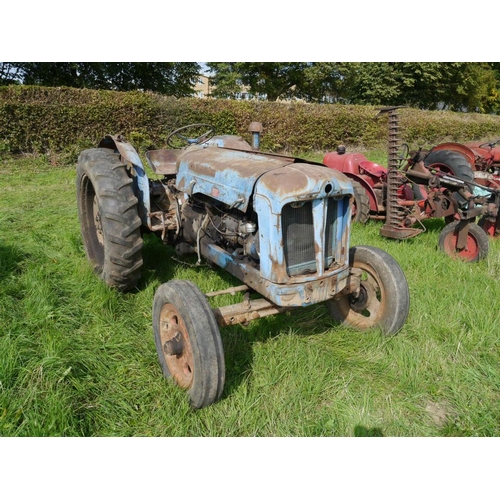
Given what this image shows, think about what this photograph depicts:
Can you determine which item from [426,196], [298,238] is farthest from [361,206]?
[298,238]

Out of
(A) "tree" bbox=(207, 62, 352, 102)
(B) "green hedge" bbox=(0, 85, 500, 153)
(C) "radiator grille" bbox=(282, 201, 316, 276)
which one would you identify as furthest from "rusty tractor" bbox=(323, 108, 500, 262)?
(A) "tree" bbox=(207, 62, 352, 102)

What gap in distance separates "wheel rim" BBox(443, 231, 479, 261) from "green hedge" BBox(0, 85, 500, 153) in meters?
8.41

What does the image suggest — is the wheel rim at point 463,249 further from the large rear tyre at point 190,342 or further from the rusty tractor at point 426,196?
the large rear tyre at point 190,342

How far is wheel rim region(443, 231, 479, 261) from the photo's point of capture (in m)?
4.85

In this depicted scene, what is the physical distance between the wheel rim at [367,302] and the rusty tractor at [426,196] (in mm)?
2247

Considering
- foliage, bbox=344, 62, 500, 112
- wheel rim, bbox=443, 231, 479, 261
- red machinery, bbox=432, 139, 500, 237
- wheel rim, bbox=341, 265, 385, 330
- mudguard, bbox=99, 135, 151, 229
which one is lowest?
wheel rim, bbox=443, 231, 479, 261

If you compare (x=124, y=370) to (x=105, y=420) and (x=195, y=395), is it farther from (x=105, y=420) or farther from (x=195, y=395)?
(x=195, y=395)

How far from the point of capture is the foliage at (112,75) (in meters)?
15.9

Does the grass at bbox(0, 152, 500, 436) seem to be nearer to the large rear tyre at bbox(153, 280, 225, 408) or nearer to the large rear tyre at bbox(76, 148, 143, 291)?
the large rear tyre at bbox(153, 280, 225, 408)

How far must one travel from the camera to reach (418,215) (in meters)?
5.37

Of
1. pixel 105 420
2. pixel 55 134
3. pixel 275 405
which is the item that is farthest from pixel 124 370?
pixel 55 134

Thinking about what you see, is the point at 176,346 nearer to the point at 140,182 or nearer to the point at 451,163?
the point at 140,182

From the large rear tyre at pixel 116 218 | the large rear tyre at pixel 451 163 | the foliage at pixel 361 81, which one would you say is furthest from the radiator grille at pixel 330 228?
the foliage at pixel 361 81

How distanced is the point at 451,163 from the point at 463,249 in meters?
1.55
